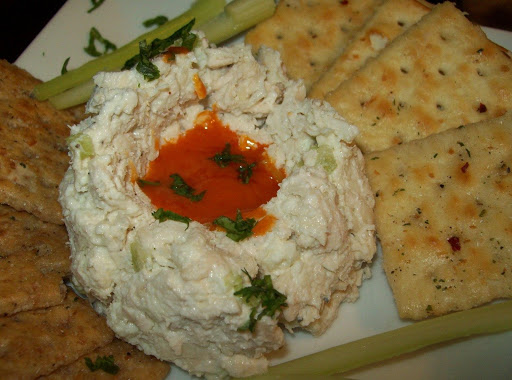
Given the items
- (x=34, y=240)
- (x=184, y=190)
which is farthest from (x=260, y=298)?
(x=34, y=240)

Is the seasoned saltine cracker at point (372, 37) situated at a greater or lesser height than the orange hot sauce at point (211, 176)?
lesser

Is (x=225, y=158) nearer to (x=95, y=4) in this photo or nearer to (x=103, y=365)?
(x=103, y=365)

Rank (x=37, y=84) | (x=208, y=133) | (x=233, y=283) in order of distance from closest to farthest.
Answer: (x=233, y=283), (x=208, y=133), (x=37, y=84)

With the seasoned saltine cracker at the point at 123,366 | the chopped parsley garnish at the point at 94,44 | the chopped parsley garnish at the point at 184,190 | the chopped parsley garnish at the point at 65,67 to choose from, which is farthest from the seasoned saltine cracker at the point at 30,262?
the chopped parsley garnish at the point at 94,44

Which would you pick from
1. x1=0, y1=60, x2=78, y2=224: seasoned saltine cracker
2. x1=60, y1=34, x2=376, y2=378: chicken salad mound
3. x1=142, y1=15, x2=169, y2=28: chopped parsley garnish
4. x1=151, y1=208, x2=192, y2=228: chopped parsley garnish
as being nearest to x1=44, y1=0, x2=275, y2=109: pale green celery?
x1=0, y1=60, x2=78, y2=224: seasoned saltine cracker

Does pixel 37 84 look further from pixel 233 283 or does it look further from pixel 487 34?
pixel 487 34

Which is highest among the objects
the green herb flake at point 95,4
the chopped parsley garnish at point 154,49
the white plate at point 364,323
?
the green herb flake at point 95,4

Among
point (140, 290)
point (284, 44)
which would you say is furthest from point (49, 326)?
point (284, 44)

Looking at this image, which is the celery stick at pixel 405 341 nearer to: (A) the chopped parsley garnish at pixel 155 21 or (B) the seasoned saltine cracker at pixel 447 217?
(B) the seasoned saltine cracker at pixel 447 217

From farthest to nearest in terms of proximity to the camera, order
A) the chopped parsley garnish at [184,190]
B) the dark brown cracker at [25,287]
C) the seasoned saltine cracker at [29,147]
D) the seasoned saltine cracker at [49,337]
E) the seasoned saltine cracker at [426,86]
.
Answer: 1. the seasoned saltine cracker at [426,86]
2. the seasoned saltine cracker at [29,147]
3. the chopped parsley garnish at [184,190]
4. the dark brown cracker at [25,287]
5. the seasoned saltine cracker at [49,337]
